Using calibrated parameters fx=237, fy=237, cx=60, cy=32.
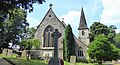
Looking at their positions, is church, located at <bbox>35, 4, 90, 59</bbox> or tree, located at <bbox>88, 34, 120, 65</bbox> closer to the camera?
tree, located at <bbox>88, 34, 120, 65</bbox>

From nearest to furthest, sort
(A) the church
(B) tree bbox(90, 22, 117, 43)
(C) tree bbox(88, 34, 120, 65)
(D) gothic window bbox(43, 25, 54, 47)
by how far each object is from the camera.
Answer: (C) tree bbox(88, 34, 120, 65)
(A) the church
(D) gothic window bbox(43, 25, 54, 47)
(B) tree bbox(90, 22, 117, 43)

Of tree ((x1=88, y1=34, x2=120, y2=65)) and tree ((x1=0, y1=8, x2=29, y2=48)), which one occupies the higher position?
tree ((x1=0, y1=8, x2=29, y2=48))

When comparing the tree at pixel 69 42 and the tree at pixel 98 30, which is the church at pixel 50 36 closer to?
the tree at pixel 69 42

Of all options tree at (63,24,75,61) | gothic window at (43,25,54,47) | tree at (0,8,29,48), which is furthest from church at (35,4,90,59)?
tree at (0,8,29,48)

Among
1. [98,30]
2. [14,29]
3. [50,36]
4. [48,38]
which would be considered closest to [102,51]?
[50,36]

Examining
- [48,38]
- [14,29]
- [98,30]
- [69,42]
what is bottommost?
[69,42]

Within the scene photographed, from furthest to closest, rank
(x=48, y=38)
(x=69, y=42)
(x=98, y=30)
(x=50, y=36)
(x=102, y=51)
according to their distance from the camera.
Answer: (x=98, y=30) < (x=48, y=38) < (x=50, y=36) < (x=69, y=42) < (x=102, y=51)

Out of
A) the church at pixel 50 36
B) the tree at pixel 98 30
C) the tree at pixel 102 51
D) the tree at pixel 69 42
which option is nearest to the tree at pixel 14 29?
the church at pixel 50 36

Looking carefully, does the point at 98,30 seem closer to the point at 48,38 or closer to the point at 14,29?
the point at 48,38

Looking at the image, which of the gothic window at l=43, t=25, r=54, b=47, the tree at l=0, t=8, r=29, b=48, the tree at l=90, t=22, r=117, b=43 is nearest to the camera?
the tree at l=0, t=8, r=29, b=48

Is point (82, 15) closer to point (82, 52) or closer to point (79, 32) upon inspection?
point (79, 32)

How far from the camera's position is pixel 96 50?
50531 millimetres

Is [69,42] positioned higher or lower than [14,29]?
lower

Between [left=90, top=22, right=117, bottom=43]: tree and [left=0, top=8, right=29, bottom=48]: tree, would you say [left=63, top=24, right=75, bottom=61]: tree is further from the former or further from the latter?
[left=90, top=22, right=117, bottom=43]: tree
